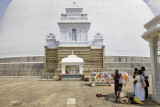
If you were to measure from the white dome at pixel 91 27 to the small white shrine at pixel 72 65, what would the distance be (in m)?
6.69

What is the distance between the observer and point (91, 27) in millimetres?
24250

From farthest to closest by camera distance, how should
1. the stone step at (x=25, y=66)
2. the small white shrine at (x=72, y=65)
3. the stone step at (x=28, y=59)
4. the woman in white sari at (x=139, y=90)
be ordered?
the stone step at (x=28, y=59)
the stone step at (x=25, y=66)
the small white shrine at (x=72, y=65)
the woman in white sari at (x=139, y=90)

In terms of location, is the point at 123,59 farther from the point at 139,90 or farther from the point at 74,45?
the point at 139,90

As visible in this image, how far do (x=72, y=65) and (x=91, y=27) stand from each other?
8.32m

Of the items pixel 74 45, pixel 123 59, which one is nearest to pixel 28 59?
pixel 74 45

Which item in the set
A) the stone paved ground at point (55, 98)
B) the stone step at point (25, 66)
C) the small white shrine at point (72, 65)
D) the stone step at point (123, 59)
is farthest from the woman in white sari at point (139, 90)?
the stone step at point (25, 66)

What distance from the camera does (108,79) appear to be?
12641 mm

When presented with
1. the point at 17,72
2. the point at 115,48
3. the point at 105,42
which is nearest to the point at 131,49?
the point at 115,48

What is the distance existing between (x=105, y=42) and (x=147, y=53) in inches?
282

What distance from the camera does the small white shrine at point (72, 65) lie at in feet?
57.7

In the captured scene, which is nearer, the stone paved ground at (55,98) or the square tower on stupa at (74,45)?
the stone paved ground at (55,98)

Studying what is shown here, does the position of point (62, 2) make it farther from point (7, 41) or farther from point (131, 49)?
point (131, 49)

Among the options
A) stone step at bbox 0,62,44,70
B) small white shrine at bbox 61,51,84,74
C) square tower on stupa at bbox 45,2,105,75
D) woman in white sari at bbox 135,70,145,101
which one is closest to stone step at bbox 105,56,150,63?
square tower on stupa at bbox 45,2,105,75

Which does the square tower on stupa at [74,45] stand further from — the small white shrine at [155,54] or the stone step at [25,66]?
the small white shrine at [155,54]
